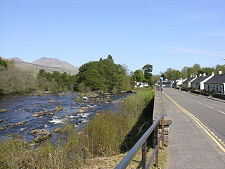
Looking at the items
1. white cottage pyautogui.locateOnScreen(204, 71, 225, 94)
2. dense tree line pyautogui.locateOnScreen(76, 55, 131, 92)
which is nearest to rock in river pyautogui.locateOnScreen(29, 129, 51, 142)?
white cottage pyautogui.locateOnScreen(204, 71, 225, 94)

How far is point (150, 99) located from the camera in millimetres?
19344

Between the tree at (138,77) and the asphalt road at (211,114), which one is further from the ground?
the tree at (138,77)

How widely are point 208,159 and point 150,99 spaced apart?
13271mm

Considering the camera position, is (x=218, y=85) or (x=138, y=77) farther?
(x=138, y=77)

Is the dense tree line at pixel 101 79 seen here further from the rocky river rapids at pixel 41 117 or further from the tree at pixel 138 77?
the tree at pixel 138 77

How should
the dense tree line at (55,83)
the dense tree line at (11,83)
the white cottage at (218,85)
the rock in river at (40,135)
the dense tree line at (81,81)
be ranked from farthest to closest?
the dense tree line at (55,83) < the dense tree line at (81,81) < the dense tree line at (11,83) < the white cottage at (218,85) < the rock in river at (40,135)

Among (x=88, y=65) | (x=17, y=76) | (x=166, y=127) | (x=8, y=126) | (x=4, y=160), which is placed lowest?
(x=8, y=126)

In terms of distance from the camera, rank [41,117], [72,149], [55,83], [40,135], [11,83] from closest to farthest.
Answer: [72,149]
[40,135]
[41,117]
[11,83]
[55,83]

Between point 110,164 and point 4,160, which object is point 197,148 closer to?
Answer: point 110,164

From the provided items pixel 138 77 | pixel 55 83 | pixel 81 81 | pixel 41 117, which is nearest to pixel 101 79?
pixel 81 81

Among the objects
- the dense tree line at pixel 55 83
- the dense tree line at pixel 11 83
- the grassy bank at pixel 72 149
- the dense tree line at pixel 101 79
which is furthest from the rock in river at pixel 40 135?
the dense tree line at pixel 55 83

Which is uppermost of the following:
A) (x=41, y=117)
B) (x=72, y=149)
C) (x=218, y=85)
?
(x=218, y=85)

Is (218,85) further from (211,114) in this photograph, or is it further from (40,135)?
(40,135)

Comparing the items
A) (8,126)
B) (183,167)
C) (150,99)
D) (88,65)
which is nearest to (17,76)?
(88,65)
